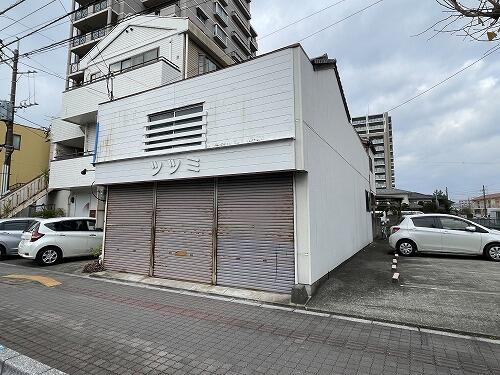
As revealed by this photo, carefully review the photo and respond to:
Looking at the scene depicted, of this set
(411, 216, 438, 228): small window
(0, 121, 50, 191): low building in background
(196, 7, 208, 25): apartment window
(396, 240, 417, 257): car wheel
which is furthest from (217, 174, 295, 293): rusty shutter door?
(196, 7, 208, 25): apartment window

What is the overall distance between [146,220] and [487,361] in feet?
25.5

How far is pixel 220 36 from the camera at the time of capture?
36.1 m

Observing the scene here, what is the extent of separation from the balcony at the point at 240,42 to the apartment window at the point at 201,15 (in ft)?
18.9

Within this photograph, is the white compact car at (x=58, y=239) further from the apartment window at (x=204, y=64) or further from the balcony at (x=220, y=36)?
the balcony at (x=220, y=36)

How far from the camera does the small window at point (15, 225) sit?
12.8 m

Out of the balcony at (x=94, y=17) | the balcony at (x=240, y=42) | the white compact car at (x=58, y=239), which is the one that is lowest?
the white compact car at (x=58, y=239)

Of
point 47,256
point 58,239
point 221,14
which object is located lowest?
point 47,256

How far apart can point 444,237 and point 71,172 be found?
692 inches

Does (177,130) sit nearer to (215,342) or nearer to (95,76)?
(215,342)

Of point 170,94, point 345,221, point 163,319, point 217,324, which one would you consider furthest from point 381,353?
point 170,94

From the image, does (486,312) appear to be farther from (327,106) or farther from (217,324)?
(327,106)

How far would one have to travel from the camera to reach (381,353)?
13.5ft

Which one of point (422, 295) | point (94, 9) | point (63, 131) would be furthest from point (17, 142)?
point (422, 295)

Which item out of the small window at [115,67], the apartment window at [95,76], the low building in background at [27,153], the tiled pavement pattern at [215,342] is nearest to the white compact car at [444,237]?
the tiled pavement pattern at [215,342]
